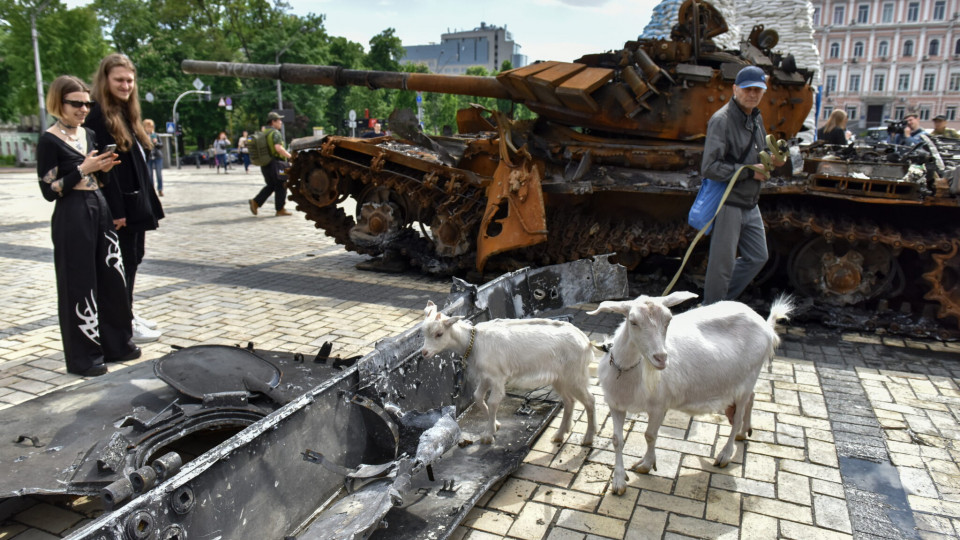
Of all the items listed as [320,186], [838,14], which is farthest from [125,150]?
[838,14]

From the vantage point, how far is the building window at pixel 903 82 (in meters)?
72.8

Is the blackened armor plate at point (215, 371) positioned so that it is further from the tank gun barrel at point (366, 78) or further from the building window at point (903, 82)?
the building window at point (903, 82)

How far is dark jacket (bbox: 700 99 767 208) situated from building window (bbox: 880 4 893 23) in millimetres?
82117

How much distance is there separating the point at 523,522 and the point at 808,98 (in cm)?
669

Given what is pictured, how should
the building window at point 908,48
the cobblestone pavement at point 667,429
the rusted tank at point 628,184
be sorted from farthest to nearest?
the building window at point 908,48 < the rusted tank at point 628,184 < the cobblestone pavement at point 667,429

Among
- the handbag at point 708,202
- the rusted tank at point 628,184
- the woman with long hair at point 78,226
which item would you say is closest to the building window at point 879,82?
the rusted tank at point 628,184

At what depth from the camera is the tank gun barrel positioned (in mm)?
9070

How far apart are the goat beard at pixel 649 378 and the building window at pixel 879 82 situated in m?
85.1

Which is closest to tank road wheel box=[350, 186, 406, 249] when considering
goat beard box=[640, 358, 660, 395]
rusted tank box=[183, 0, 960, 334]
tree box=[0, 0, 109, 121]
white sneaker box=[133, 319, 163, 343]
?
rusted tank box=[183, 0, 960, 334]

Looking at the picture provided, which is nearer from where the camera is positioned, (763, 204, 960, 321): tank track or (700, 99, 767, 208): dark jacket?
(700, 99, 767, 208): dark jacket

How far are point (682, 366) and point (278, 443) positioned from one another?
217 cm

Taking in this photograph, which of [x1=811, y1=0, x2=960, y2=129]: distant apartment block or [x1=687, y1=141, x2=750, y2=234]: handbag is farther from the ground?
[x1=811, y1=0, x2=960, y2=129]: distant apartment block

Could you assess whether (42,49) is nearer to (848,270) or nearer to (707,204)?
(707,204)

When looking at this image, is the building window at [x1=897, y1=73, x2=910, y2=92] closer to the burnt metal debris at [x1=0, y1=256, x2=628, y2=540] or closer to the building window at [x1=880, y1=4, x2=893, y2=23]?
the building window at [x1=880, y1=4, x2=893, y2=23]
